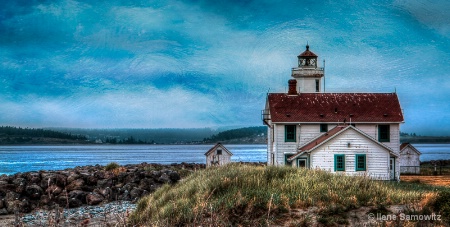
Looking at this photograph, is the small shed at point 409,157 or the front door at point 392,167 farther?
the small shed at point 409,157

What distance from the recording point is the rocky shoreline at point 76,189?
25.5 meters

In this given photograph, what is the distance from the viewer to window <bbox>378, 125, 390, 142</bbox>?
117 ft

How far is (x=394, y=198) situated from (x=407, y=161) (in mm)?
30611

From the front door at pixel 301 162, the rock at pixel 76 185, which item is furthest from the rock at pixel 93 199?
the front door at pixel 301 162

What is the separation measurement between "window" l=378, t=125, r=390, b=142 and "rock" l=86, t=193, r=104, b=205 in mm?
19066

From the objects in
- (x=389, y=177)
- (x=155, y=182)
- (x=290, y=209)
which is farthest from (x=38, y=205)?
(x=389, y=177)

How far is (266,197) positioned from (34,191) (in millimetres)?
17459

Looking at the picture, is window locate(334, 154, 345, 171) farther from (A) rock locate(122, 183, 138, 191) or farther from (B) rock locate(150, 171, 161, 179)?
(A) rock locate(122, 183, 138, 191)

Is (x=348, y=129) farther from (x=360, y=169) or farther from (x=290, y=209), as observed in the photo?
(x=290, y=209)

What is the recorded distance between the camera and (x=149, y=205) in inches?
654

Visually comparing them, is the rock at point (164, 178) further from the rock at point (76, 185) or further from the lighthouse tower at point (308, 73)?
the lighthouse tower at point (308, 73)

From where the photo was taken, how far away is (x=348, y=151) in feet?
104

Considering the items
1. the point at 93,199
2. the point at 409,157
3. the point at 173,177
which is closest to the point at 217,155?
the point at 173,177

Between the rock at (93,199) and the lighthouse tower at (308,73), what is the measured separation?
21156 mm
